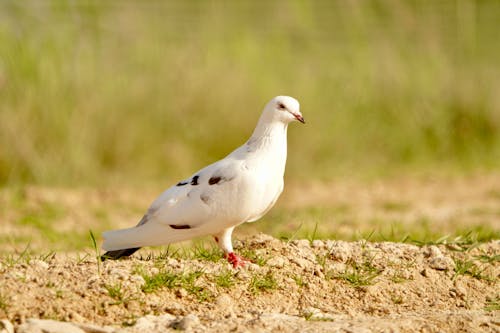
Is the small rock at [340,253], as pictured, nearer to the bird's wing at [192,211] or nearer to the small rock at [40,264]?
the bird's wing at [192,211]

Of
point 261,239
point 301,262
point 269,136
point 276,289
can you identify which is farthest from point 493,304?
point 269,136

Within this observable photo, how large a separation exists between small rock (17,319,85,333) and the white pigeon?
2.82 ft

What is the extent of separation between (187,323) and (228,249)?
77 centimetres

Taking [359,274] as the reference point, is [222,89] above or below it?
above

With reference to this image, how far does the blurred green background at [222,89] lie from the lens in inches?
348

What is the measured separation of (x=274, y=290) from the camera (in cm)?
411

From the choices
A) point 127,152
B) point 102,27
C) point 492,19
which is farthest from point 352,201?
point 492,19

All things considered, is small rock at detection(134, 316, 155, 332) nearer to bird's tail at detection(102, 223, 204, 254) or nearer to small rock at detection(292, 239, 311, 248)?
bird's tail at detection(102, 223, 204, 254)

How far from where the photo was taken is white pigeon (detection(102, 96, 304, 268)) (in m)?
4.17

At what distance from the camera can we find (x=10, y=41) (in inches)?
356

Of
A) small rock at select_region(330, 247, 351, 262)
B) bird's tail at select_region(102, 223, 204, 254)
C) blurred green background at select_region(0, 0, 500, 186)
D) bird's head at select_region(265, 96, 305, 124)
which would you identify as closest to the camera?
bird's tail at select_region(102, 223, 204, 254)

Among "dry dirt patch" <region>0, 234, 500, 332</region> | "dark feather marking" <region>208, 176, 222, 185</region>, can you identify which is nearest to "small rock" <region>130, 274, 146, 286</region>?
"dry dirt patch" <region>0, 234, 500, 332</region>

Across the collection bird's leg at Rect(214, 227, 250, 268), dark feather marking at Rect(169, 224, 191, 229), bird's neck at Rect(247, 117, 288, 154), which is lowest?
bird's leg at Rect(214, 227, 250, 268)

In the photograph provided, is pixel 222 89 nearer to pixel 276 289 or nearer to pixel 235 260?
pixel 235 260
